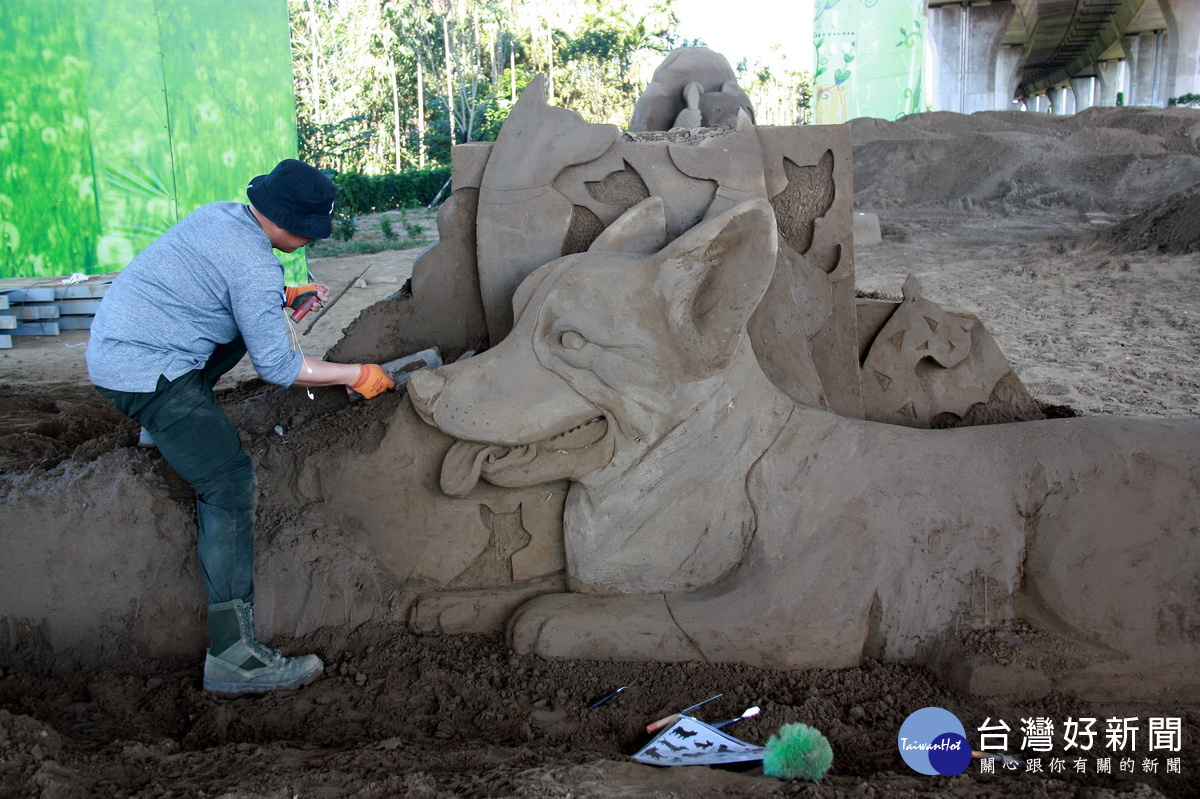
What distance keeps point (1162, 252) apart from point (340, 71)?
21.8 m

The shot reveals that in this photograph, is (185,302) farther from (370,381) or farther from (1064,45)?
(1064,45)

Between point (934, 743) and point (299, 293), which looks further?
point (299, 293)

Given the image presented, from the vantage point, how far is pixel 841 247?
3371mm

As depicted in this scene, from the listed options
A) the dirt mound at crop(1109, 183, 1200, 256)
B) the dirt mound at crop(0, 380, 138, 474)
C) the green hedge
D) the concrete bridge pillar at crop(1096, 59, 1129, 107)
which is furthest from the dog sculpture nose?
the concrete bridge pillar at crop(1096, 59, 1129, 107)

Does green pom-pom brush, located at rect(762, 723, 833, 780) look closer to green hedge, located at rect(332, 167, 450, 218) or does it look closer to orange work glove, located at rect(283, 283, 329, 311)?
orange work glove, located at rect(283, 283, 329, 311)

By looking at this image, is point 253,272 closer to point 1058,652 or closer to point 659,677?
point 659,677

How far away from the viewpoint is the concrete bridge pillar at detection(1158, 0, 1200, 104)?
24594 millimetres

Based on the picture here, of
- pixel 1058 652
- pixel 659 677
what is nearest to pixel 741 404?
pixel 659 677

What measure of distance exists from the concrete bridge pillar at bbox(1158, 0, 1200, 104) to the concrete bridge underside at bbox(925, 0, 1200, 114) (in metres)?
0.02

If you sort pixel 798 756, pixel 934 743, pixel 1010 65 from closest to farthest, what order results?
1. pixel 798 756
2. pixel 934 743
3. pixel 1010 65

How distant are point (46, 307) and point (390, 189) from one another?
14.5 metres

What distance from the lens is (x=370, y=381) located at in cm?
271

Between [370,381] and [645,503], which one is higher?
[370,381]

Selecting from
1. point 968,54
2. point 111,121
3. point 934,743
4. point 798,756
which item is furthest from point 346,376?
point 968,54
